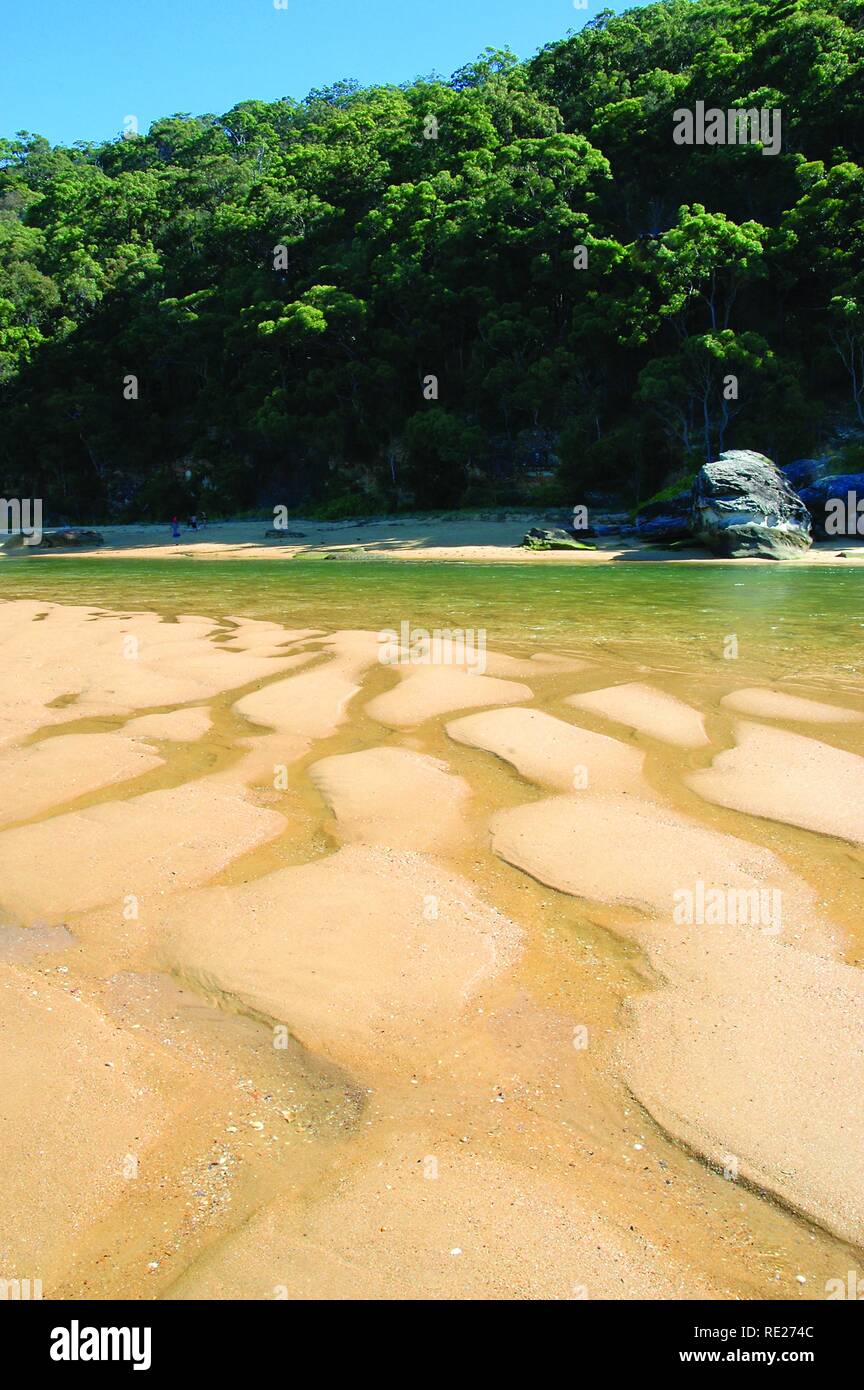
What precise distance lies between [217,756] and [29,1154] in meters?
3.99

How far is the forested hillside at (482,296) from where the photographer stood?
1332 inches

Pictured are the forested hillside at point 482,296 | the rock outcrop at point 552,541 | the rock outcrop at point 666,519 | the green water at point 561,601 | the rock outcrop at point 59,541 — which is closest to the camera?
the green water at point 561,601

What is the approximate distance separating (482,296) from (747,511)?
66.4 ft

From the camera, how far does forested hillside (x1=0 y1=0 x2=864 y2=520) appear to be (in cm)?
3384

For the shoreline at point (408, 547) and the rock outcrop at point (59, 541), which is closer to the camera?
the shoreline at point (408, 547)

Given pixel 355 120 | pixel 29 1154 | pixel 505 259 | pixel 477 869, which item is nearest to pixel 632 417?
pixel 505 259

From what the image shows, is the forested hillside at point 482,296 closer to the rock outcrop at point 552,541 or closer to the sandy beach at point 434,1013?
the rock outcrop at point 552,541

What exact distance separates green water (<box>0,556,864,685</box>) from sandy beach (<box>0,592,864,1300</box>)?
4099 mm

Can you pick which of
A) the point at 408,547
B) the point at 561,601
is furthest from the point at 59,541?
the point at 561,601

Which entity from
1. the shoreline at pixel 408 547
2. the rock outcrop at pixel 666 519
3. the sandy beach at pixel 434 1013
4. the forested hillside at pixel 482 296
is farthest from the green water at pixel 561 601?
the forested hillside at pixel 482 296

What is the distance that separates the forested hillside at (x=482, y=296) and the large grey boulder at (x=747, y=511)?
20.0 ft

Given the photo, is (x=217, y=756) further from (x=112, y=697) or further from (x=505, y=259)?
(x=505, y=259)

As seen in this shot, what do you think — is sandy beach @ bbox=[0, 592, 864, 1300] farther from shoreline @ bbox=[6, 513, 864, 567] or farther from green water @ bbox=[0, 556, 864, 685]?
shoreline @ bbox=[6, 513, 864, 567]

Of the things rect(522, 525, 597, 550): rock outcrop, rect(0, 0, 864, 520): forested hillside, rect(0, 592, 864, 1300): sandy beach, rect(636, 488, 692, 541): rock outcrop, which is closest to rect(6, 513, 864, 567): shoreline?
rect(522, 525, 597, 550): rock outcrop
